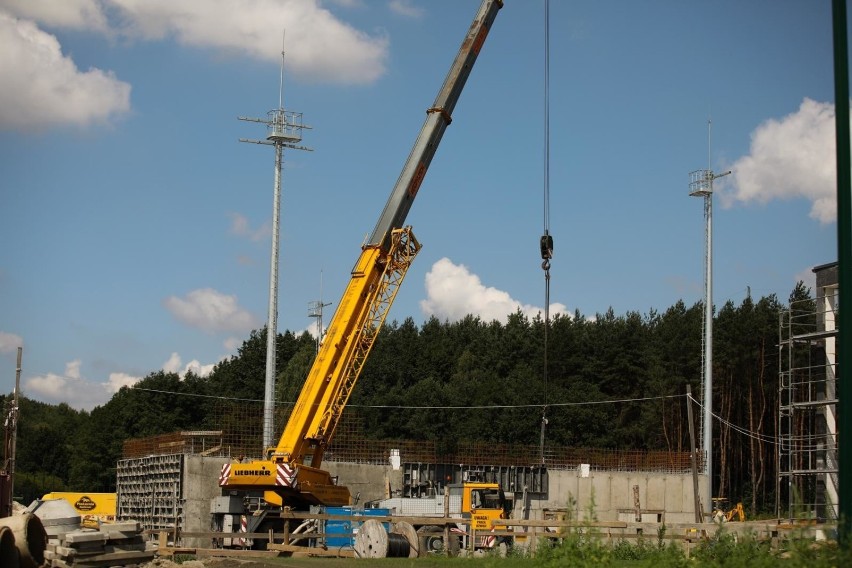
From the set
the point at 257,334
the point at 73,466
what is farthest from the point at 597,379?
the point at 73,466

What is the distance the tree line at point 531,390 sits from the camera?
8025 centimetres

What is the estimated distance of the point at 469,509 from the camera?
3478cm

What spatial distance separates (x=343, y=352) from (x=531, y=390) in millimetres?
60685


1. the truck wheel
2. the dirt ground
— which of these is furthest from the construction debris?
the truck wheel

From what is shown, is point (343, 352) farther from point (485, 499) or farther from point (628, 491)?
point (628, 491)

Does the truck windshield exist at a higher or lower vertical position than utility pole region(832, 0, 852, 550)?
lower

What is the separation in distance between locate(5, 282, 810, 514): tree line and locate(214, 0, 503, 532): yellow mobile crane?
3933cm

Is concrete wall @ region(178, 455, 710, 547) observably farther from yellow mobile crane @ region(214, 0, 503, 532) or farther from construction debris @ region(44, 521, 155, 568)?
construction debris @ region(44, 521, 155, 568)

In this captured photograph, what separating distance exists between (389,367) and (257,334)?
1642cm

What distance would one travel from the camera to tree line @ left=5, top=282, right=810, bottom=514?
80250mm

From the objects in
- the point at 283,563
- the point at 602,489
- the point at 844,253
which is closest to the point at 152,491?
the point at 283,563

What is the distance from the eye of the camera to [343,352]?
33.4 meters

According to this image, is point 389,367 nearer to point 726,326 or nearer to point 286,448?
point 726,326

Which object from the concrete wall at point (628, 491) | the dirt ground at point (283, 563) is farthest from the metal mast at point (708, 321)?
the dirt ground at point (283, 563)
